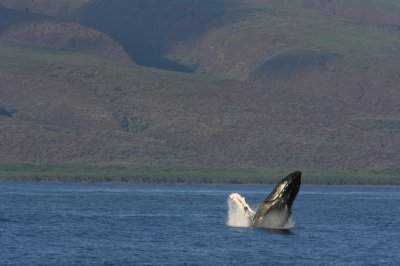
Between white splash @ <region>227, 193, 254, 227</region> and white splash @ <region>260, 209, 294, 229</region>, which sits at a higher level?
white splash @ <region>227, 193, 254, 227</region>

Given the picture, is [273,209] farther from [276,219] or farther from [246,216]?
[246,216]

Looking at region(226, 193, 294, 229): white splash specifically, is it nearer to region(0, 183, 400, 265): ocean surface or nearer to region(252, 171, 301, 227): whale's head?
region(252, 171, 301, 227): whale's head

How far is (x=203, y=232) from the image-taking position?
8906cm

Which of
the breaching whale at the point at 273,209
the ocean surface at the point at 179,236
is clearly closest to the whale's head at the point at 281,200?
the breaching whale at the point at 273,209

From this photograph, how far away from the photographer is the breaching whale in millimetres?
83875

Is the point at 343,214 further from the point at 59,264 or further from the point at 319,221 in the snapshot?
the point at 59,264

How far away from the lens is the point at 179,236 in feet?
281

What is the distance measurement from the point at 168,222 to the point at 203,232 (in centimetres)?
934

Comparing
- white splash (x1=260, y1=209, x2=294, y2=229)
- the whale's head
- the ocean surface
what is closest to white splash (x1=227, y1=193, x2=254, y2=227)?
the ocean surface

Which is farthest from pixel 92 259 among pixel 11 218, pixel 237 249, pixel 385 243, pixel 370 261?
pixel 11 218

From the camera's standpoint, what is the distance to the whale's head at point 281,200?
83625 mm

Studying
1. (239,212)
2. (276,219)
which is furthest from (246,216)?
(276,219)

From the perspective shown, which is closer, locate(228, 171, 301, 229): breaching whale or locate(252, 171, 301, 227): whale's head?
locate(252, 171, 301, 227): whale's head

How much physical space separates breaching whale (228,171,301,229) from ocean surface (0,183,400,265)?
3.47ft
